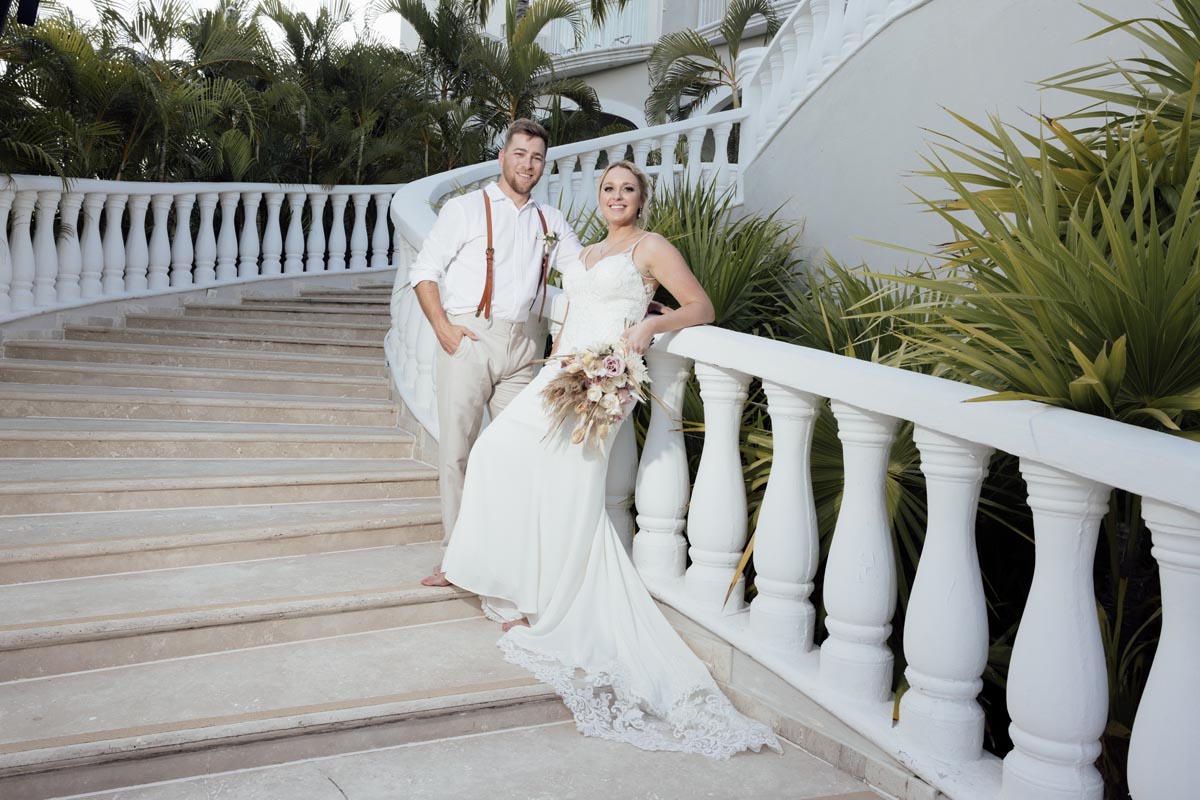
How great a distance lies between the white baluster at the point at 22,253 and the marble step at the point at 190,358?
49 centimetres

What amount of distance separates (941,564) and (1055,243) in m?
0.74

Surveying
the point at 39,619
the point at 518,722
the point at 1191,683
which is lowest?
the point at 518,722

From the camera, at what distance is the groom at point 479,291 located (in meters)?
3.76

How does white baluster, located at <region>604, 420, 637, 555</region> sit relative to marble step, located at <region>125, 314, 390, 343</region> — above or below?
below

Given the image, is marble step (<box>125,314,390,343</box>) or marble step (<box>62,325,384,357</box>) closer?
marble step (<box>62,325,384,357</box>)

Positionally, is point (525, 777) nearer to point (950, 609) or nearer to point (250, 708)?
point (250, 708)

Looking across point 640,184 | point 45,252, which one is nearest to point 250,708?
point 640,184

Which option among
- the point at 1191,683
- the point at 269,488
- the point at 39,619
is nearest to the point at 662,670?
the point at 1191,683

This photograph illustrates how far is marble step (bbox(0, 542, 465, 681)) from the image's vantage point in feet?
9.91

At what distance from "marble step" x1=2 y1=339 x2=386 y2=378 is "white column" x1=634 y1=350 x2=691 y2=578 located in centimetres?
320

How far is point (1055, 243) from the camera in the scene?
2.26 metres

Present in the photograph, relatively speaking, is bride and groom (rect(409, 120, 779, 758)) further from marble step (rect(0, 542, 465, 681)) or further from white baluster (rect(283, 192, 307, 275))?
white baluster (rect(283, 192, 307, 275))

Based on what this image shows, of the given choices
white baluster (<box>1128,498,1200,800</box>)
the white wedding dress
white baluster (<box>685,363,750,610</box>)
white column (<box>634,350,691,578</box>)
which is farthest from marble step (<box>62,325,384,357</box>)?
white baluster (<box>1128,498,1200,800</box>)

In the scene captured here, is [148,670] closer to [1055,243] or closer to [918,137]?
[1055,243]
